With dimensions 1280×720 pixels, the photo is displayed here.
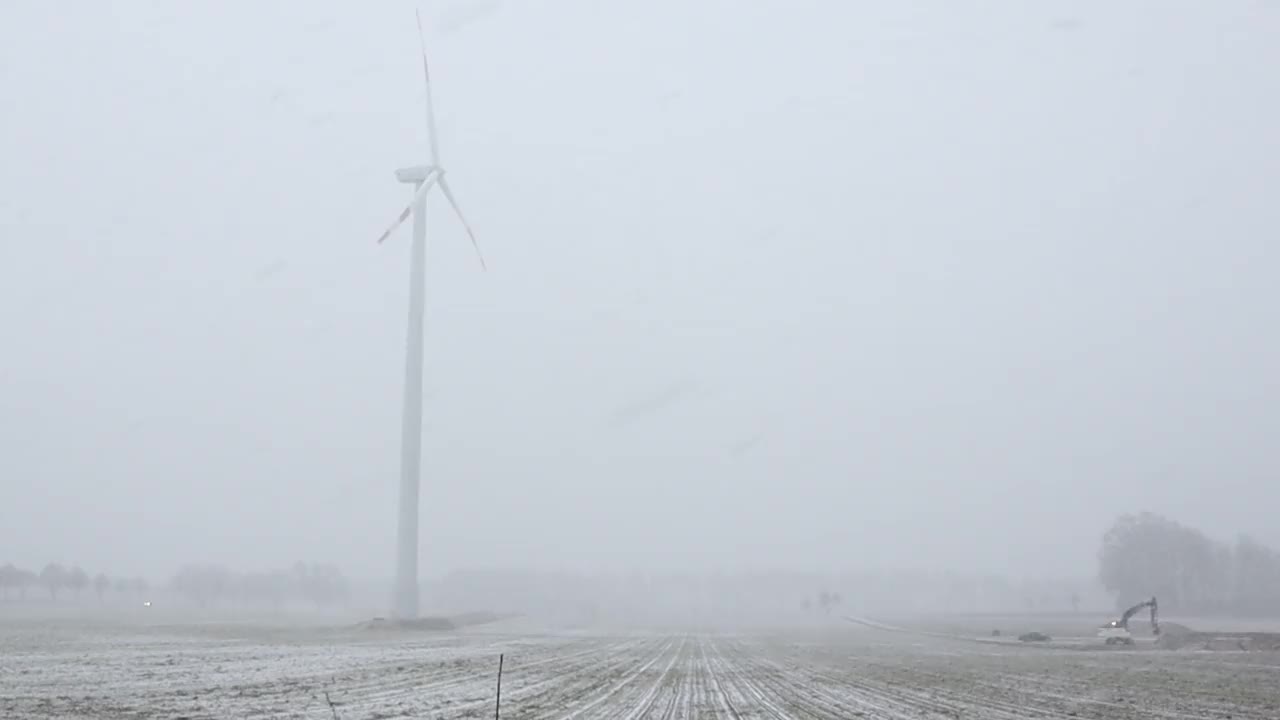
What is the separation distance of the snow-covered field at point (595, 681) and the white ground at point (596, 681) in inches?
2.9

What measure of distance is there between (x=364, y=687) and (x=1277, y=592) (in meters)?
129

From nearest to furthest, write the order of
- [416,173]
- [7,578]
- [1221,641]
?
[1221,641]
[416,173]
[7,578]

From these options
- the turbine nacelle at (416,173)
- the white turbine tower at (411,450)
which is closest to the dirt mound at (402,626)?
the white turbine tower at (411,450)

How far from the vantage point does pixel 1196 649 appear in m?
54.4

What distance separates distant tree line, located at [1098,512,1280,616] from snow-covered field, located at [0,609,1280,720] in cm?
7439

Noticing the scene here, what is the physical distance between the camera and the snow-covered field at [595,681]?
2200 cm

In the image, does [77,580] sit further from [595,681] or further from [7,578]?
[595,681]

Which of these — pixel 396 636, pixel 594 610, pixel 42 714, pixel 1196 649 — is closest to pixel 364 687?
pixel 42 714

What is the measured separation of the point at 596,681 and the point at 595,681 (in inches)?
1.1

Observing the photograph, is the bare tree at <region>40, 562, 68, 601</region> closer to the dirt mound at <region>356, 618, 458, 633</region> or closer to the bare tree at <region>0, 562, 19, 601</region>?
the bare tree at <region>0, 562, 19, 601</region>

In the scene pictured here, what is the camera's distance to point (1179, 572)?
124 metres

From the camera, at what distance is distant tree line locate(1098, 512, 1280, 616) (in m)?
118

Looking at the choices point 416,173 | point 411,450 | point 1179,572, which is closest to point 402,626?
point 411,450

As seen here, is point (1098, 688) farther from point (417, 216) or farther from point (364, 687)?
point (417, 216)
